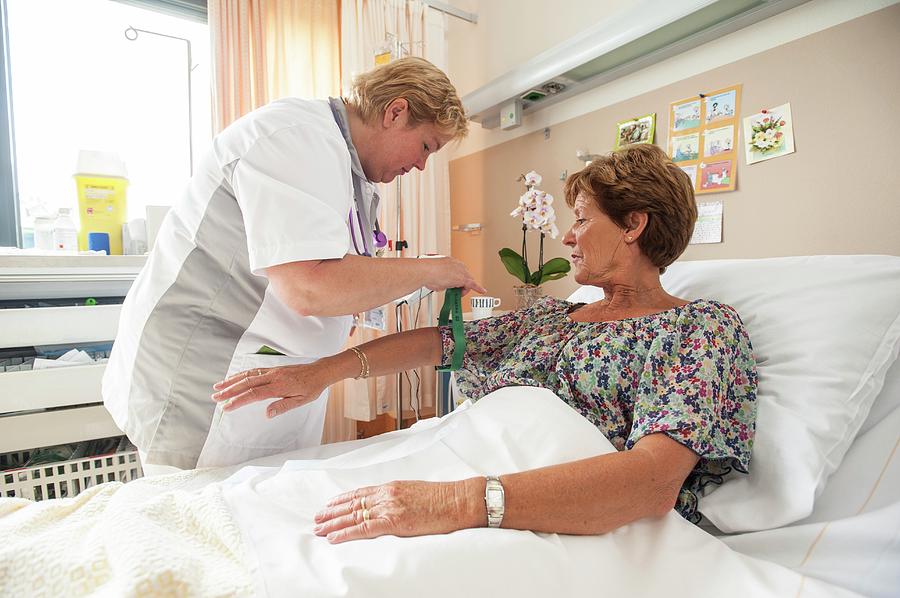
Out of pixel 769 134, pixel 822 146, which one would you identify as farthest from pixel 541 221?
pixel 822 146

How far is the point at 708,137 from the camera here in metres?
1.73

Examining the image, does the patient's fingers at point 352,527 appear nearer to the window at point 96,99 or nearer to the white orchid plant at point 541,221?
the white orchid plant at point 541,221

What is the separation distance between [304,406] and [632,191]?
36.2 inches

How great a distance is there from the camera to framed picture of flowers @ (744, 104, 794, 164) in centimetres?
154

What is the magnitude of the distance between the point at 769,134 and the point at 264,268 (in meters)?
1.52

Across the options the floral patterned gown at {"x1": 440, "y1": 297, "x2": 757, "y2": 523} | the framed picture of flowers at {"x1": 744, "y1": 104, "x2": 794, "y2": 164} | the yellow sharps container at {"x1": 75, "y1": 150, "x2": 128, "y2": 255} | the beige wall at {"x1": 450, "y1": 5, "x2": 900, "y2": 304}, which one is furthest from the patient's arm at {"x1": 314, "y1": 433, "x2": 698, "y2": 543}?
the yellow sharps container at {"x1": 75, "y1": 150, "x2": 128, "y2": 255}

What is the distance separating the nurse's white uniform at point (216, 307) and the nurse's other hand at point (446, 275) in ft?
0.71

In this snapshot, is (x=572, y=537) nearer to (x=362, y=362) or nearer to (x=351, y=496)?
(x=351, y=496)

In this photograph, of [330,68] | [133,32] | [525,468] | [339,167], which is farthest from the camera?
[330,68]

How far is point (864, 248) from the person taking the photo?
1.40 metres

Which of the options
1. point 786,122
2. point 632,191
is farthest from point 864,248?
point 632,191

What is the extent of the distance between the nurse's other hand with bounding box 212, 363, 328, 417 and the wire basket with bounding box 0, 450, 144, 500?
882 millimetres

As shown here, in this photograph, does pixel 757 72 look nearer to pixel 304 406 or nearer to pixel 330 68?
pixel 304 406

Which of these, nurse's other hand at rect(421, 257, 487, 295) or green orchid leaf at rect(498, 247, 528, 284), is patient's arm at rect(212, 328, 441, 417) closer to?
nurse's other hand at rect(421, 257, 487, 295)
